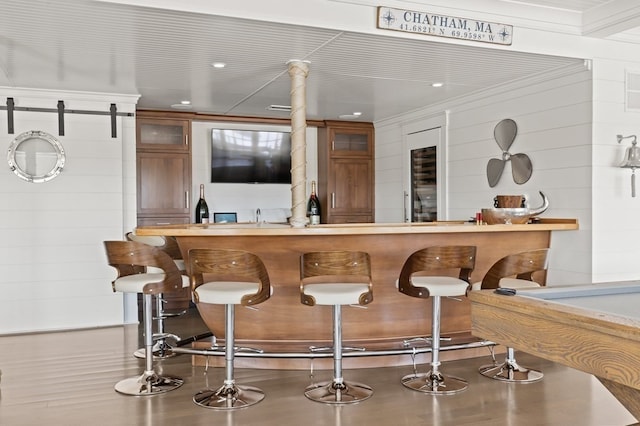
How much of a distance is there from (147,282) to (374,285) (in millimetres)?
1655

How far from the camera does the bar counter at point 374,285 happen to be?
3.98m

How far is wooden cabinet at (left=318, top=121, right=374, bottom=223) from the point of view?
24.7 ft

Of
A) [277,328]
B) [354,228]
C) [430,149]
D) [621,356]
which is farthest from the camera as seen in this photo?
[430,149]

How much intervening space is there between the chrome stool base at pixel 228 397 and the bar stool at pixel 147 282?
323mm

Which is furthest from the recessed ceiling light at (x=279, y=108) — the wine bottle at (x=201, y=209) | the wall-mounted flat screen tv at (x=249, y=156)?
the wine bottle at (x=201, y=209)

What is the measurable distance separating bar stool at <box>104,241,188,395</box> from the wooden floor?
0.11m

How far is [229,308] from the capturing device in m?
3.42

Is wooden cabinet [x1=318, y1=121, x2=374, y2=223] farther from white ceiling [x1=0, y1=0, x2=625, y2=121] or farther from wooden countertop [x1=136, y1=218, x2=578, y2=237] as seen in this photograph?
wooden countertop [x1=136, y1=218, x2=578, y2=237]

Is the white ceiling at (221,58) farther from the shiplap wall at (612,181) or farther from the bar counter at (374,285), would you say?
the bar counter at (374,285)

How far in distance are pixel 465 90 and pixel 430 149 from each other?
3.30ft

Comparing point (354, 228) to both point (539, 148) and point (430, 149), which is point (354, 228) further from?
point (430, 149)

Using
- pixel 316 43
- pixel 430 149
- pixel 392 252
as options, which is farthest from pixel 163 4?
pixel 430 149

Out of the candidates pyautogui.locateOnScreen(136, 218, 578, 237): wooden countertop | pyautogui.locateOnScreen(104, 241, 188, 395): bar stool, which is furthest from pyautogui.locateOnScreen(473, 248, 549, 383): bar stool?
pyautogui.locateOnScreen(104, 241, 188, 395): bar stool

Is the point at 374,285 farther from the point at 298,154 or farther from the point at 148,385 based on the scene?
the point at 148,385
